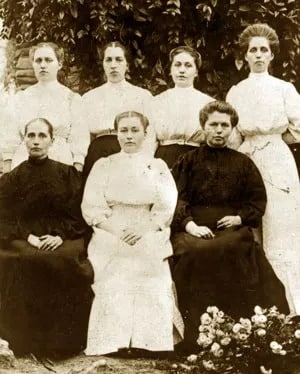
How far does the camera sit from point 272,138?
4609 millimetres

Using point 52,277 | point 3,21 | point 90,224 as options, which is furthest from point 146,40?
point 52,277

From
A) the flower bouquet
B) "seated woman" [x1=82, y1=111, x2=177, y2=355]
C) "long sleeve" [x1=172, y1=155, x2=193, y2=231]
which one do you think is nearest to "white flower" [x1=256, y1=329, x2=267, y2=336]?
the flower bouquet

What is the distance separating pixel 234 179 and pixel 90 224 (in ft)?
2.78

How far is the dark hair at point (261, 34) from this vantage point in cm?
461

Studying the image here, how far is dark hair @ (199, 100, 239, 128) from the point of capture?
4523 millimetres

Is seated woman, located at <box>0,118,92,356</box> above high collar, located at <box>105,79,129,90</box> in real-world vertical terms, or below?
below

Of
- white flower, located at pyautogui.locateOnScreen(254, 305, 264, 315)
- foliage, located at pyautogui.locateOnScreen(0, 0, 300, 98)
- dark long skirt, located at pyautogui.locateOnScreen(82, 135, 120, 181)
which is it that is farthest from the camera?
foliage, located at pyautogui.locateOnScreen(0, 0, 300, 98)

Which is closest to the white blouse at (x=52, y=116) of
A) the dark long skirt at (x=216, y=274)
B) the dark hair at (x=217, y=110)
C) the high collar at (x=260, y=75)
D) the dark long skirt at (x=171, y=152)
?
the dark long skirt at (x=171, y=152)

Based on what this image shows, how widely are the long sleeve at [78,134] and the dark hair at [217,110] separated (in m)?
0.67

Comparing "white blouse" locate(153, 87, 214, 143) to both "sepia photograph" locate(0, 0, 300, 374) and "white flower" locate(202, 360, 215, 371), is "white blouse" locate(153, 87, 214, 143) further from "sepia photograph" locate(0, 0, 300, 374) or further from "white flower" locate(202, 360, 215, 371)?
"white flower" locate(202, 360, 215, 371)

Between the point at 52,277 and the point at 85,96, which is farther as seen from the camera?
the point at 85,96

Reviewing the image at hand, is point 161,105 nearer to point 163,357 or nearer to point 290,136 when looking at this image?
point 290,136

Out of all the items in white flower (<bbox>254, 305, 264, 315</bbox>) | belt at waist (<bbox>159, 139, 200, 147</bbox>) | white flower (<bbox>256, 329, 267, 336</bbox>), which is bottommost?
white flower (<bbox>256, 329, 267, 336</bbox>)

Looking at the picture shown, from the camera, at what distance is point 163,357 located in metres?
4.36
